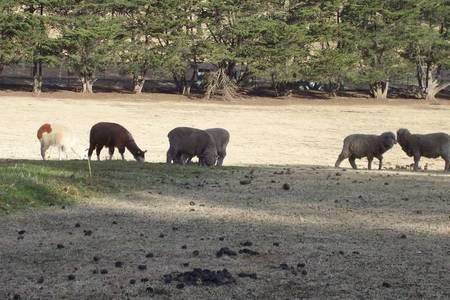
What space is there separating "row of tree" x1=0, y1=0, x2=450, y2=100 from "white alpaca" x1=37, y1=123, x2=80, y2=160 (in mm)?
34165

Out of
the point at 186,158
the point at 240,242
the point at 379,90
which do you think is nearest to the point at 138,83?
the point at 379,90

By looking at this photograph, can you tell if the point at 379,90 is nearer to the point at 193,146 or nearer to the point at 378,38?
the point at 378,38

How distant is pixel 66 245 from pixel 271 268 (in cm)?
239

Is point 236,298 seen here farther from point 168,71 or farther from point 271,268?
point 168,71

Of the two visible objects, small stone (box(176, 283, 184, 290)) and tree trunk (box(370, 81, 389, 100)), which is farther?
tree trunk (box(370, 81, 389, 100))

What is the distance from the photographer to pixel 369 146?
73.7ft

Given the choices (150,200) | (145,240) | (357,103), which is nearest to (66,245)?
(145,240)

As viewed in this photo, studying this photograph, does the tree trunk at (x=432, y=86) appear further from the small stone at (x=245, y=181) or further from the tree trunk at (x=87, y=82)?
the small stone at (x=245, y=181)

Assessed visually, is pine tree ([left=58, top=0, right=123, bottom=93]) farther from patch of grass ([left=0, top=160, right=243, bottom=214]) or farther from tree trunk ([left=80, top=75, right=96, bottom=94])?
patch of grass ([left=0, top=160, right=243, bottom=214])

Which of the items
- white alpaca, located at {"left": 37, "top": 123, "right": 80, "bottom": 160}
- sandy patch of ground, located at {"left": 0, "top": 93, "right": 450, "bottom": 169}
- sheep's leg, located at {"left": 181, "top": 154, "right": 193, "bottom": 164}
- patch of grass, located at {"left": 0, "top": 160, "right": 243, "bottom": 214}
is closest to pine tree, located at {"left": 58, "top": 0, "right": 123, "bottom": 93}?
sandy patch of ground, located at {"left": 0, "top": 93, "right": 450, "bottom": 169}

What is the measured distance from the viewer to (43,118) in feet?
129

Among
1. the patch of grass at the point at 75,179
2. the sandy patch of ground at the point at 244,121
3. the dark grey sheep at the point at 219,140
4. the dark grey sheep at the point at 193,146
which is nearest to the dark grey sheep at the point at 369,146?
the sandy patch of ground at the point at 244,121

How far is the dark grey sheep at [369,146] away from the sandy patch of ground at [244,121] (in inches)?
108

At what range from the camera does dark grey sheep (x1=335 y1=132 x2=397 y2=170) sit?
873 inches
